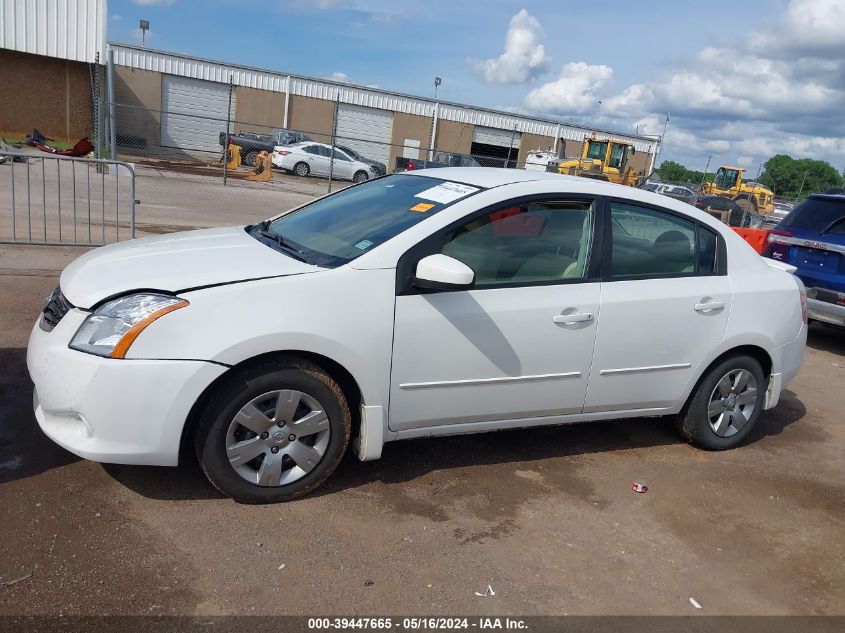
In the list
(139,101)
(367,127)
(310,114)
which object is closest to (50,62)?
(139,101)

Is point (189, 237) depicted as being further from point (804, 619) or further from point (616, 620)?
point (804, 619)

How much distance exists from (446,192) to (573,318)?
1017mm

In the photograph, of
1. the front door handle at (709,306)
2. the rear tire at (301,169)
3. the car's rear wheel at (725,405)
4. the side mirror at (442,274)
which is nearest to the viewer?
the side mirror at (442,274)

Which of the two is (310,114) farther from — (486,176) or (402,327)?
(402,327)

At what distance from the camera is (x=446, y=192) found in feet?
13.3

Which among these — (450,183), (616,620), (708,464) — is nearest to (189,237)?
(450,183)

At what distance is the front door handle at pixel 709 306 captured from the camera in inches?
174

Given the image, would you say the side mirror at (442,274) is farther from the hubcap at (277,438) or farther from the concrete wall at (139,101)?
the concrete wall at (139,101)

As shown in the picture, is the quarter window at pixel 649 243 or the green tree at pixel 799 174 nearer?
the quarter window at pixel 649 243

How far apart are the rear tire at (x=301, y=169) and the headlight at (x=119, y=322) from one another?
80.9 feet

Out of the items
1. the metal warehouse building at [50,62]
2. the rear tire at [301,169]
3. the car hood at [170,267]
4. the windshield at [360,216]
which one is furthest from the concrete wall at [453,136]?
the car hood at [170,267]

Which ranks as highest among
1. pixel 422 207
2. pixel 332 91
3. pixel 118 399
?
pixel 332 91

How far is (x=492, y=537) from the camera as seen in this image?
353 centimetres

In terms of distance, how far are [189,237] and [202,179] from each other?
1789cm
